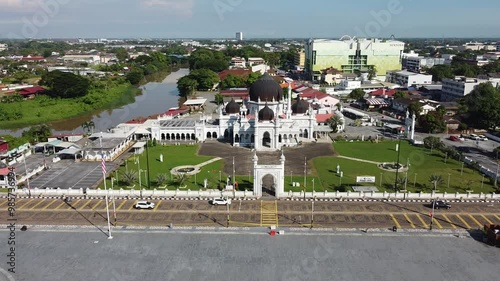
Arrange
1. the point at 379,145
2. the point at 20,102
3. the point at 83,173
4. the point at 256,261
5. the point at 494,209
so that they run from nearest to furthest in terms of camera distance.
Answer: the point at 256,261
the point at 494,209
the point at 83,173
the point at 379,145
the point at 20,102

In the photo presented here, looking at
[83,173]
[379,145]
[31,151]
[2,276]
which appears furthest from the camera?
[379,145]

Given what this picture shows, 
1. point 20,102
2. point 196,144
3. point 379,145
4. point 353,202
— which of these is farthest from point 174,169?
point 20,102

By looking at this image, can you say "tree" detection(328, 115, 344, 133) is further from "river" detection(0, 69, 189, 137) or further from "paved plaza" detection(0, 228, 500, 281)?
"river" detection(0, 69, 189, 137)

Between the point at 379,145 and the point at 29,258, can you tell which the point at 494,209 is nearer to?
the point at 379,145

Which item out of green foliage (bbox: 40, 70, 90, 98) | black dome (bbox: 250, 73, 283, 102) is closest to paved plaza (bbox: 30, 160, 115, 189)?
black dome (bbox: 250, 73, 283, 102)

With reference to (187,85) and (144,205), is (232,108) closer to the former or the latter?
(144,205)

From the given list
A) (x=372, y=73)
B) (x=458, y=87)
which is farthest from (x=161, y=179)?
(x=372, y=73)

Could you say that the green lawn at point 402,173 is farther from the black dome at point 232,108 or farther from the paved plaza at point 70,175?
the paved plaza at point 70,175
